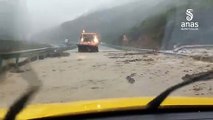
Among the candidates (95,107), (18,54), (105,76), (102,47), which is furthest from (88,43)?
(95,107)

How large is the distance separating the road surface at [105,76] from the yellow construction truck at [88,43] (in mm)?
183

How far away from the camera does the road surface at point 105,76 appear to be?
784cm

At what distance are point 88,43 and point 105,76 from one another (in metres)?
1.02

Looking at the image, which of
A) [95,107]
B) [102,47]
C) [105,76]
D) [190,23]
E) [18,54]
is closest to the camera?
[95,107]

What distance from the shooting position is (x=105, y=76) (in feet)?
27.9

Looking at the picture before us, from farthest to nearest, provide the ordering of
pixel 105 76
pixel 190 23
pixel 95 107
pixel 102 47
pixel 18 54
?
pixel 190 23, pixel 102 47, pixel 105 76, pixel 18 54, pixel 95 107

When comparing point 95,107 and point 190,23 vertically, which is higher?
point 190,23

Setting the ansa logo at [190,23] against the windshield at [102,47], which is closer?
the windshield at [102,47]

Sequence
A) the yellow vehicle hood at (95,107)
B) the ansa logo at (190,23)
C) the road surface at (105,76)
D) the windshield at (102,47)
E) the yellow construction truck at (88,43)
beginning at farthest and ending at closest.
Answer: the ansa logo at (190,23)
the yellow construction truck at (88,43)
the road surface at (105,76)
the windshield at (102,47)
the yellow vehicle hood at (95,107)

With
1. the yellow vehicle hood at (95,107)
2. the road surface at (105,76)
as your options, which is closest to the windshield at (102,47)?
the road surface at (105,76)

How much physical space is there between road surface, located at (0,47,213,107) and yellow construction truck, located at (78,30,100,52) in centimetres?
18

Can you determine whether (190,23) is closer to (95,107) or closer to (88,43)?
(88,43)

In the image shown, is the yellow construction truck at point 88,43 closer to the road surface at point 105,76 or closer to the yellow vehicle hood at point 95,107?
the road surface at point 105,76

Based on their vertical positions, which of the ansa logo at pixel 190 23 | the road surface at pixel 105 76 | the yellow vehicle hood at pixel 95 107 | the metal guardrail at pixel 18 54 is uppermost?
the ansa logo at pixel 190 23
